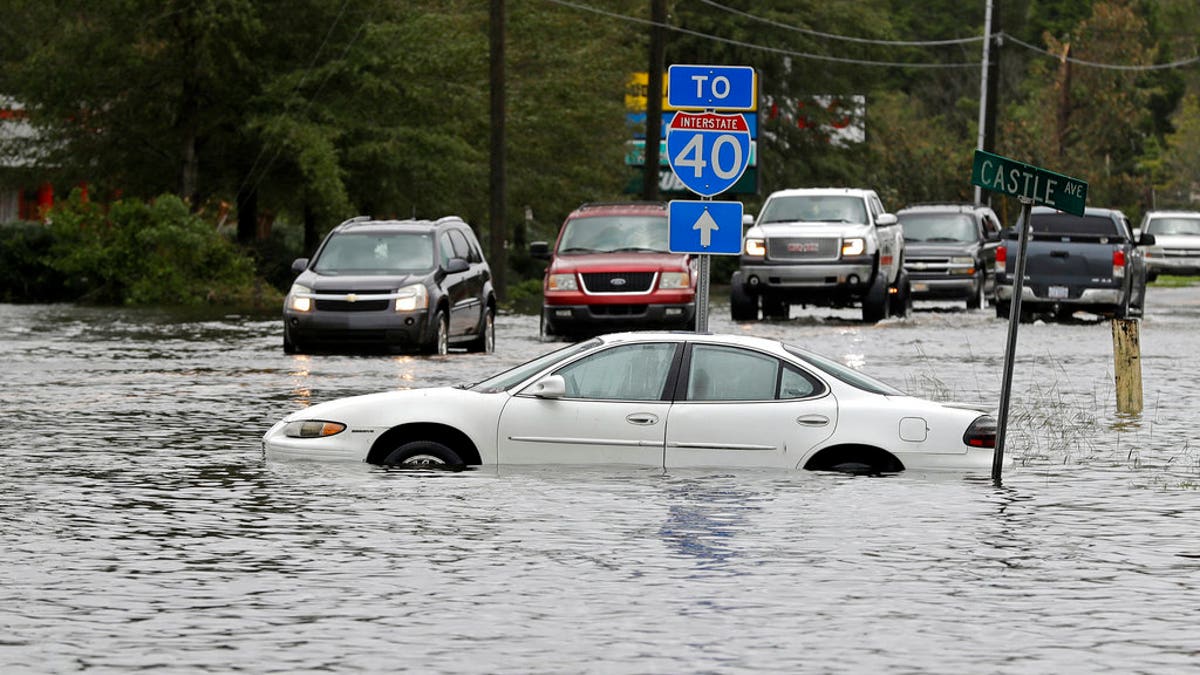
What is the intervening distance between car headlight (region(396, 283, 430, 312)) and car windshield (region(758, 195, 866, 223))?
11.5 m

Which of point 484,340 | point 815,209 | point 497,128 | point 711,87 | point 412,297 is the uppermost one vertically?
point 497,128

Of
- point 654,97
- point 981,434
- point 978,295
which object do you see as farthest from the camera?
point 654,97

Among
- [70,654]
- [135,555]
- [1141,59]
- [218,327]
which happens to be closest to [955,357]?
[218,327]

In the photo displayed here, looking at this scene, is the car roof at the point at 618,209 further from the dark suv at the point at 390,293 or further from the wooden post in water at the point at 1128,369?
the wooden post in water at the point at 1128,369

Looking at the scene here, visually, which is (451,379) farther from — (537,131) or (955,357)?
(537,131)

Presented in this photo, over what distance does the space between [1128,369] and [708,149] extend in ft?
15.8

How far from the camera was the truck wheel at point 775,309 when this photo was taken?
39750 millimetres

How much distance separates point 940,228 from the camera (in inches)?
1799

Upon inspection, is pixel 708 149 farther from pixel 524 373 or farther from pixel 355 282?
pixel 355 282

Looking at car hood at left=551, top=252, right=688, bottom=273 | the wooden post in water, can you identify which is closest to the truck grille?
car hood at left=551, top=252, right=688, bottom=273

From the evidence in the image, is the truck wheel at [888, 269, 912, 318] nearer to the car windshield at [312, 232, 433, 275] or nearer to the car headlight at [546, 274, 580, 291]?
the car headlight at [546, 274, 580, 291]

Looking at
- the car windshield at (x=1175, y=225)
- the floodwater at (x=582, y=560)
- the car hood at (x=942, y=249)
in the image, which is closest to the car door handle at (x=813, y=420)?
the floodwater at (x=582, y=560)

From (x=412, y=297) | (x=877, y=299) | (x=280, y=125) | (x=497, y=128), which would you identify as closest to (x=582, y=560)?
(x=412, y=297)

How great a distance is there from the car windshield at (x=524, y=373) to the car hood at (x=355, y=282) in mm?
13869
